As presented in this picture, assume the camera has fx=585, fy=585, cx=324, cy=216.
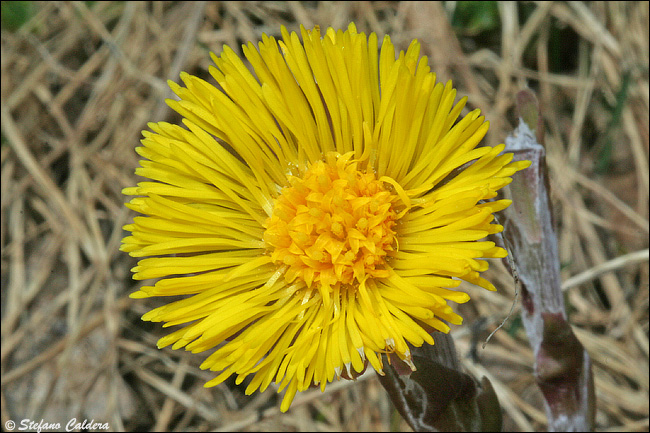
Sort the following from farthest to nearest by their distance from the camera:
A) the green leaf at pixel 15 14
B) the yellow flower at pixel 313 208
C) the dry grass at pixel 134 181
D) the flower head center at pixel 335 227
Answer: the green leaf at pixel 15 14, the dry grass at pixel 134 181, the flower head center at pixel 335 227, the yellow flower at pixel 313 208

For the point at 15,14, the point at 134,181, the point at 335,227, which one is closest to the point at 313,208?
the point at 335,227

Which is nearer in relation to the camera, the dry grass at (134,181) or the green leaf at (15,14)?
the dry grass at (134,181)

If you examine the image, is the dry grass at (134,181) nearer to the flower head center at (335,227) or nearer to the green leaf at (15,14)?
the green leaf at (15,14)

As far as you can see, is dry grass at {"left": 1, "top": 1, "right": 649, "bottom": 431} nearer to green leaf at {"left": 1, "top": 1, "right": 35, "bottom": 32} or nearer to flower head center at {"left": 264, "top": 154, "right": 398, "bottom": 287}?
green leaf at {"left": 1, "top": 1, "right": 35, "bottom": 32}

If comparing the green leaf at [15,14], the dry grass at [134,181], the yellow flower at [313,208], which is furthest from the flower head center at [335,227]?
the green leaf at [15,14]

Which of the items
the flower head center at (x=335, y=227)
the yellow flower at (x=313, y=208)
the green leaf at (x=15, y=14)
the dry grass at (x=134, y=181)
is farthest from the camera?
the green leaf at (x=15, y=14)

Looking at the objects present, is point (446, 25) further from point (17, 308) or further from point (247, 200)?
point (17, 308)
